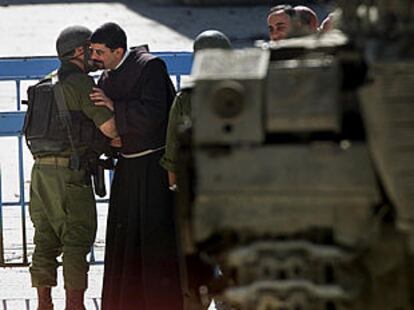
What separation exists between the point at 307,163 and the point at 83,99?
3.39 metres

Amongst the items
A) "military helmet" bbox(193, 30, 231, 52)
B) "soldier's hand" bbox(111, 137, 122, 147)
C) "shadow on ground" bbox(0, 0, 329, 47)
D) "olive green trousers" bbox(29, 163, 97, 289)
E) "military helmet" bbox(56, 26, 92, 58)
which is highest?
"military helmet" bbox(193, 30, 231, 52)

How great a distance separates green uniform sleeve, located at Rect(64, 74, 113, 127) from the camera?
9.17 meters

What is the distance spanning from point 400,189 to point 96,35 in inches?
141

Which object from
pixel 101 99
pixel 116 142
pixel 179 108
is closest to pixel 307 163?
pixel 179 108

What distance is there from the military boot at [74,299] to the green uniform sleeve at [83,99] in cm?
101

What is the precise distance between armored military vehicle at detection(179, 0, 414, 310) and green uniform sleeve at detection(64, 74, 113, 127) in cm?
291

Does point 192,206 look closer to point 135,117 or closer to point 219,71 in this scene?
point 219,71

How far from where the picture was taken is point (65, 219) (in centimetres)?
953

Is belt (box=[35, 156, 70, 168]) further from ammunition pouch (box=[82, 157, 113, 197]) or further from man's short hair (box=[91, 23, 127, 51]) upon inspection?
man's short hair (box=[91, 23, 127, 51])

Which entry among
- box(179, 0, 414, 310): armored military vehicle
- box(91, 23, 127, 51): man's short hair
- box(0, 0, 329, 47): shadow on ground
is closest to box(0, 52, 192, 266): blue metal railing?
box(91, 23, 127, 51): man's short hair

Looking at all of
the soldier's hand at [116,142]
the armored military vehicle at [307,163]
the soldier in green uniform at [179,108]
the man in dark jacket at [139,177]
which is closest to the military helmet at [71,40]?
the man in dark jacket at [139,177]

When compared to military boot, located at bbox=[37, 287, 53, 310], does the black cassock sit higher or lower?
higher

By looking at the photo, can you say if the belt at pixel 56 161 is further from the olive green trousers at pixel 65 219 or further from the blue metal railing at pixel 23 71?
the blue metal railing at pixel 23 71

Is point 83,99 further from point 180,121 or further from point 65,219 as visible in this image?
point 180,121
